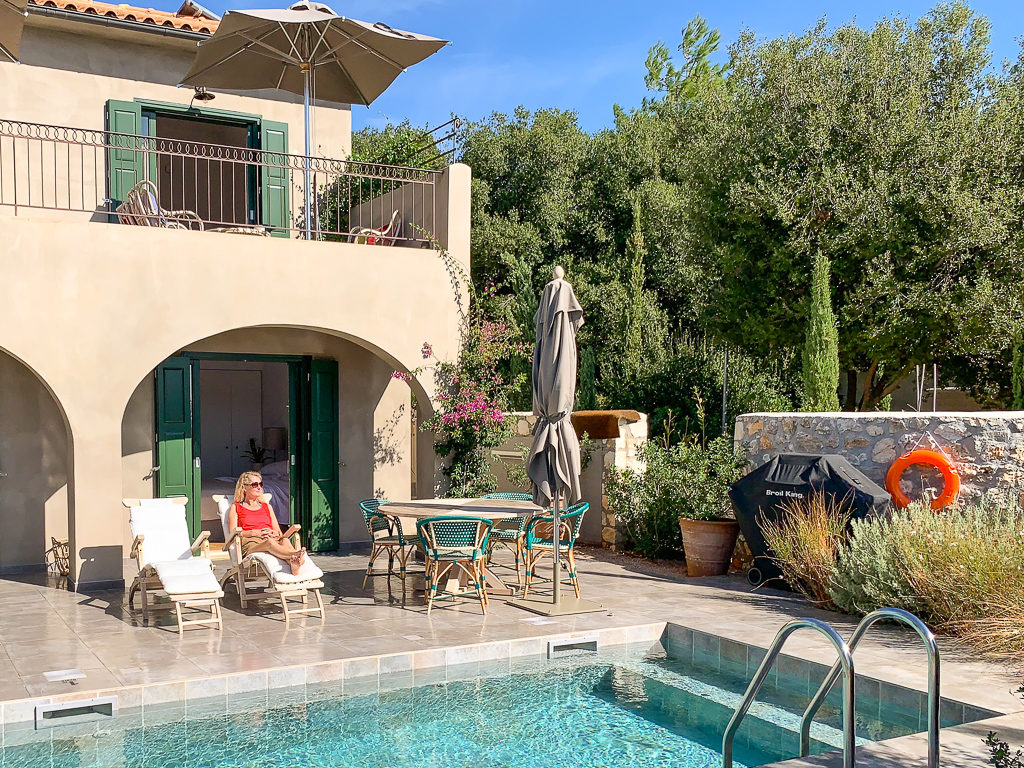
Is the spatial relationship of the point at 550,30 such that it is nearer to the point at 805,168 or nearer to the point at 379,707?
the point at 805,168

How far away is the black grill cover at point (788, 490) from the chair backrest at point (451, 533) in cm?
288

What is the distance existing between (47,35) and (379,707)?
376 inches

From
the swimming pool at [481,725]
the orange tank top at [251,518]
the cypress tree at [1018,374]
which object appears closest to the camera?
the swimming pool at [481,725]

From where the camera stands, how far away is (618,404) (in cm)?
1775

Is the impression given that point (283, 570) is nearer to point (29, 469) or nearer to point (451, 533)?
point (451, 533)

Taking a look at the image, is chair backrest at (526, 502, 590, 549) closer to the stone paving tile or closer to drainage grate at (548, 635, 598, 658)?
the stone paving tile

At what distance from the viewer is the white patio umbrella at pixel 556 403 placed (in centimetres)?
848

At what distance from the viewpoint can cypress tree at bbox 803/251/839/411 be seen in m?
13.8

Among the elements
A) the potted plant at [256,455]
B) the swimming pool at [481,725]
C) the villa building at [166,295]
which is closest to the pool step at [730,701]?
the swimming pool at [481,725]

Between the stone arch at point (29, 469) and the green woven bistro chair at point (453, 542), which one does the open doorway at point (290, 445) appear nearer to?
the stone arch at point (29, 469)

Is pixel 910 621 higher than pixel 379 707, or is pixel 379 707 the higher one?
pixel 910 621

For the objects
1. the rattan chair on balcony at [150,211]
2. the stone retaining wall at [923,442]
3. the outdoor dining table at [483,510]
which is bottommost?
the outdoor dining table at [483,510]

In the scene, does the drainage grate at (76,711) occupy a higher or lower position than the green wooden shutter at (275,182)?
lower

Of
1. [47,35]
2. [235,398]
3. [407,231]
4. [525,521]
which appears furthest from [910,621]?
[235,398]
